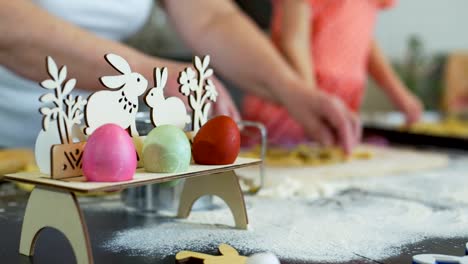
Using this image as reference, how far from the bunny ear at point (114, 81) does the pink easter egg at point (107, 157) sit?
0.05 meters

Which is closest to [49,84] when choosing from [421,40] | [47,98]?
[47,98]

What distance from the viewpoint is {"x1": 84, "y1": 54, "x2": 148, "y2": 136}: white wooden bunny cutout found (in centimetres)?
55

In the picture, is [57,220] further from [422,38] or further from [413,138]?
[422,38]

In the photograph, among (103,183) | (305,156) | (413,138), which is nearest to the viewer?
(103,183)

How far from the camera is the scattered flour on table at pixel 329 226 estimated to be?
61 cm

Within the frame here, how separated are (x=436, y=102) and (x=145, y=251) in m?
2.32

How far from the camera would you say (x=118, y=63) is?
0.56m

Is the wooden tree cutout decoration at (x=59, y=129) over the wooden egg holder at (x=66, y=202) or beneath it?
over

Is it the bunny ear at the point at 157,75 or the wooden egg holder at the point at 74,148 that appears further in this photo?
the bunny ear at the point at 157,75

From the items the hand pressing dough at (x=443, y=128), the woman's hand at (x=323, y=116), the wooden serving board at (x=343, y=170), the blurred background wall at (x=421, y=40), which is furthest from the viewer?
the blurred background wall at (x=421, y=40)

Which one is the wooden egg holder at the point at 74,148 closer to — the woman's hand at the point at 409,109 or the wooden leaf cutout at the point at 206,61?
the wooden leaf cutout at the point at 206,61

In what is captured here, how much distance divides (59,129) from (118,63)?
0.28 feet

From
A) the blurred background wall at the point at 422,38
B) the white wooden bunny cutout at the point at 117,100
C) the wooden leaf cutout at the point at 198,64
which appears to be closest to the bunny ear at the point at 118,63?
the white wooden bunny cutout at the point at 117,100

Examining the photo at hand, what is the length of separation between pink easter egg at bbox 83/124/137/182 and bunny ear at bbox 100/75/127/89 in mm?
49
